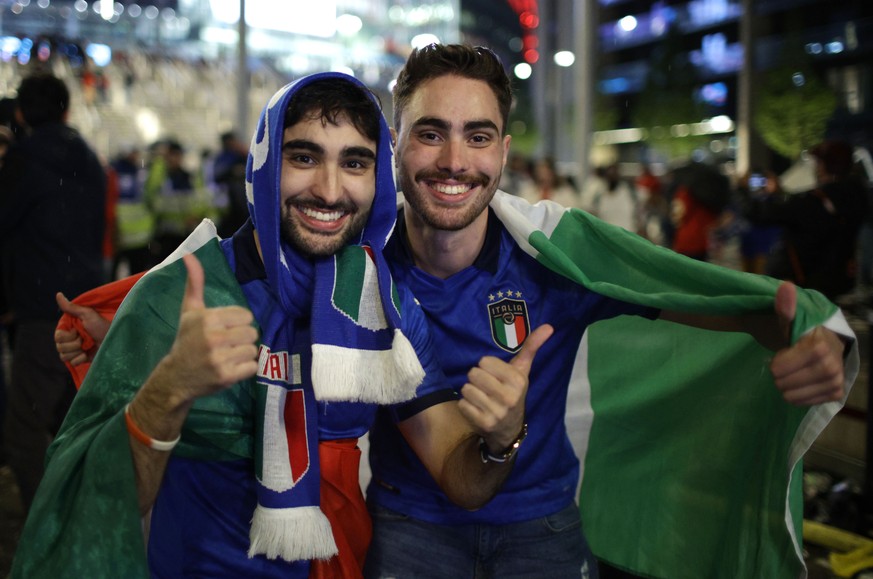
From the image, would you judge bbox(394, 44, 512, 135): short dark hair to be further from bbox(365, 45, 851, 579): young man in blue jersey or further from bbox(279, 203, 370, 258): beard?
bbox(279, 203, 370, 258): beard

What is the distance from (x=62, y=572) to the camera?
6.48 feet

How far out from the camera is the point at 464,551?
271 cm

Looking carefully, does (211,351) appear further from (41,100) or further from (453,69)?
(41,100)

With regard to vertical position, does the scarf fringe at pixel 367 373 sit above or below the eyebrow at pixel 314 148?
below

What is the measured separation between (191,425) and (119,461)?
30 centimetres

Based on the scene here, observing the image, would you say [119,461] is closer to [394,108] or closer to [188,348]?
[188,348]

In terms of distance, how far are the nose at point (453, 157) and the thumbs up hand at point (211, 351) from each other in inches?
43.7

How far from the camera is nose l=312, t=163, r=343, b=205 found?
7.78 ft

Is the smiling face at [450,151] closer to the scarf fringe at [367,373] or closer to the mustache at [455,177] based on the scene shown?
the mustache at [455,177]

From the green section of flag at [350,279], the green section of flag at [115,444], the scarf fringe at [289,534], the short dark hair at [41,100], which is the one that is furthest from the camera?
the short dark hair at [41,100]

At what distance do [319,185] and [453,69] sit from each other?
79 centimetres

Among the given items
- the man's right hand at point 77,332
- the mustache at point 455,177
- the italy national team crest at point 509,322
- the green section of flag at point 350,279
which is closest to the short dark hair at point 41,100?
the man's right hand at point 77,332

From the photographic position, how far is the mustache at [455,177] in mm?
2814

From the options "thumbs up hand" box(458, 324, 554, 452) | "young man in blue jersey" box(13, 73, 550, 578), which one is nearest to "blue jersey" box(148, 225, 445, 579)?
"young man in blue jersey" box(13, 73, 550, 578)
